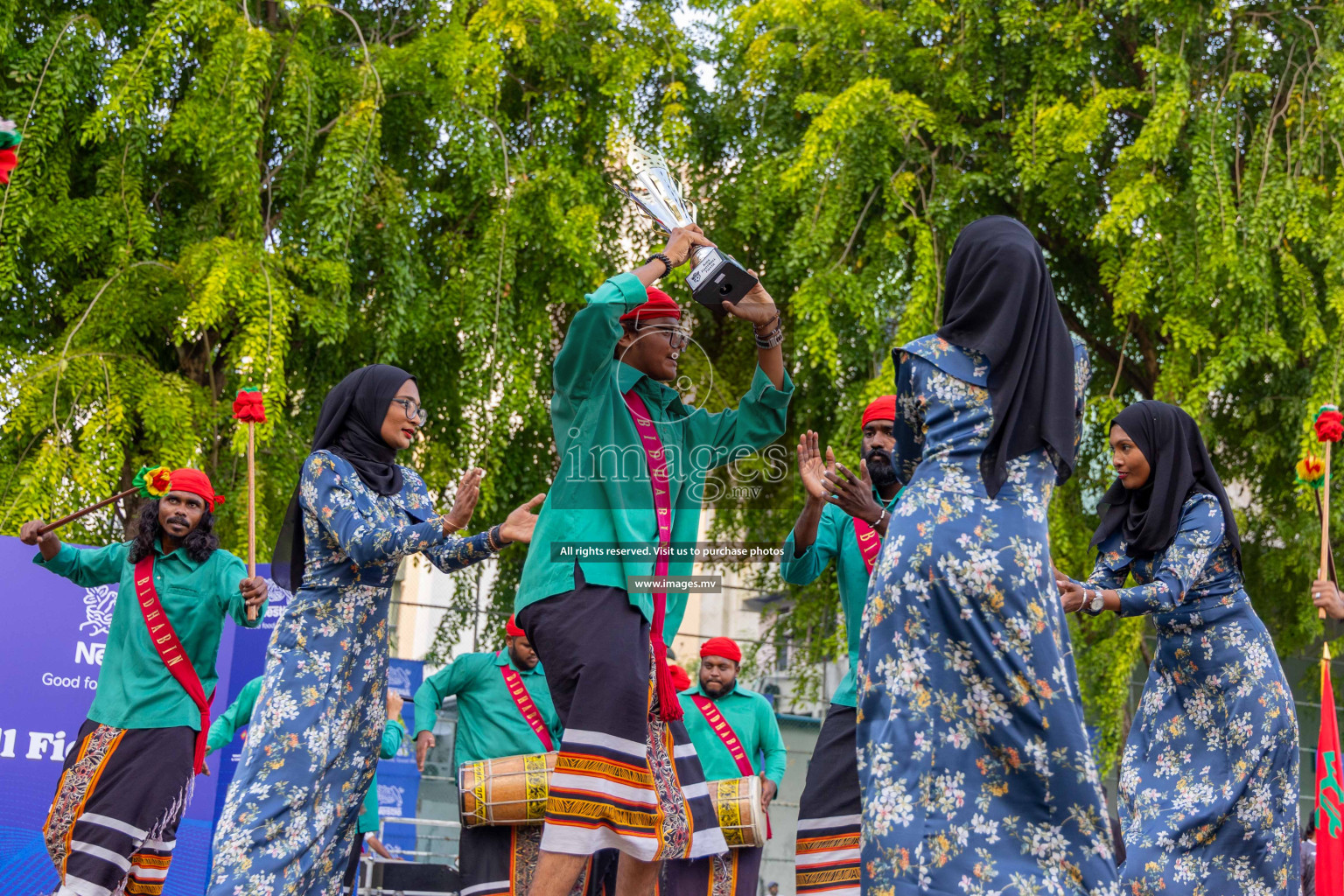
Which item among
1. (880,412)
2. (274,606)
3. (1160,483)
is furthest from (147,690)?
(1160,483)

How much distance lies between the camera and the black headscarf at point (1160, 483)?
4.71m

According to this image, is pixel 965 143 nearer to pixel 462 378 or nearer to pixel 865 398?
pixel 865 398

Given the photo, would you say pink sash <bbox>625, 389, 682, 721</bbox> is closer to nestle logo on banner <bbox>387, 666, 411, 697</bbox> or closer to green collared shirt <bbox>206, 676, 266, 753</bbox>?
green collared shirt <bbox>206, 676, 266, 753</bbox>

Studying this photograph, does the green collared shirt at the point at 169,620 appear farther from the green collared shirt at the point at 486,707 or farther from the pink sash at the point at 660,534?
the pink sash at the point at 660,534

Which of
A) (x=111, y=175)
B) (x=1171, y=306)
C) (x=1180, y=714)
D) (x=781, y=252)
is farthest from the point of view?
(x=781, y=252)

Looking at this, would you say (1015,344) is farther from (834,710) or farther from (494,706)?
(494,706)

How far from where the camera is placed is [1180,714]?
4.72 m

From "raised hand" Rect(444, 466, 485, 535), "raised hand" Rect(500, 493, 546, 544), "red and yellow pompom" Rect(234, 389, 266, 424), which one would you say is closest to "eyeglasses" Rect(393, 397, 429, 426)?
"raised hand" Rect(444, 466, 485, 535)

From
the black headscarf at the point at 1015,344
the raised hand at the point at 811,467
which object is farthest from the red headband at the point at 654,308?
the black headscarf at the point at 1015,344

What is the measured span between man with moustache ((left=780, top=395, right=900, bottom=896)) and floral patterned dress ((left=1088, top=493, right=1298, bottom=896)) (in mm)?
889

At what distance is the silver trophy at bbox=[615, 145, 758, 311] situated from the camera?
3.87 meters

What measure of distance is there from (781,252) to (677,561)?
652 cm

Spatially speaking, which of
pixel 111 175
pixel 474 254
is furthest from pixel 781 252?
pixel 111 175

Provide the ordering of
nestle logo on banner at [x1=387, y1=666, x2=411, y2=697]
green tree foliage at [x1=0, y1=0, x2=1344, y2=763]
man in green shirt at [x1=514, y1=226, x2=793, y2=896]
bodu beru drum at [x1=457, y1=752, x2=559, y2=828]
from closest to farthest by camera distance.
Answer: man in green shirt at [x1=514, y1=226, x2=793, y2=896]
bodu beru drum at [x1=457, y1=752, x2=559, y2=828]
green tree foliage at [x1=0, y1=0, x2=1344, y2=763]
nestle logo on banner at [x1=387, y1=666, x2=411, y2=697]
